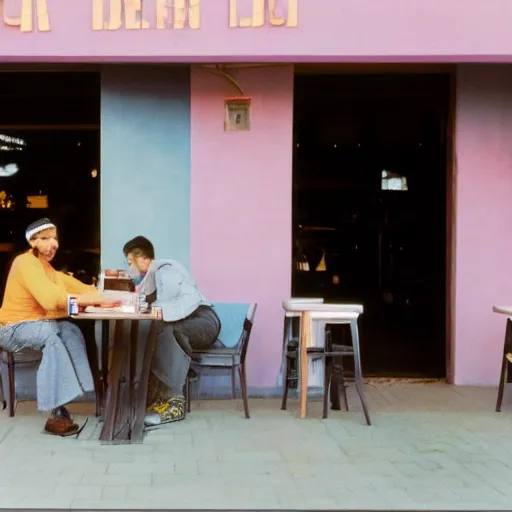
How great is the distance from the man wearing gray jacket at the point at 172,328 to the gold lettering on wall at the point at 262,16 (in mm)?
2119

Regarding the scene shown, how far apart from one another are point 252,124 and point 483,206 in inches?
97.0

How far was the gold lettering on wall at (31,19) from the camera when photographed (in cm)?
696

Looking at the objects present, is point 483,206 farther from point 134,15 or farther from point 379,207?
point 134,15

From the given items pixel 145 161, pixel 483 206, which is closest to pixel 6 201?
pixel 145 161

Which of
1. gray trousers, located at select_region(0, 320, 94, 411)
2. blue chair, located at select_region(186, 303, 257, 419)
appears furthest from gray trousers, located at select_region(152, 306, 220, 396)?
gray trousers, located at select_region(0, 320, 94, 411)

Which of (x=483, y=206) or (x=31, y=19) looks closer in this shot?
(x=31, y=19)

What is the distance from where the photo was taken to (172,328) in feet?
21.8

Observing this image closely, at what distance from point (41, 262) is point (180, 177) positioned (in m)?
1.83

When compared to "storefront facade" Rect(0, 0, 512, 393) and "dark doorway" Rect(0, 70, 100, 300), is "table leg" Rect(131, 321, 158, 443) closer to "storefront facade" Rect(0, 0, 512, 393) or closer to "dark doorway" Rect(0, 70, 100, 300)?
"storefront facade" Rect(0, 0, 512, 393)

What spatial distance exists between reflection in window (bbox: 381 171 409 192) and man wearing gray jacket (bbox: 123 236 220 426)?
120 inches

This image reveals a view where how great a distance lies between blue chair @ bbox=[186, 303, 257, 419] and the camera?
6.68 meters

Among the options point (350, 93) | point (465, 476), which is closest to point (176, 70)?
point (350, 93)

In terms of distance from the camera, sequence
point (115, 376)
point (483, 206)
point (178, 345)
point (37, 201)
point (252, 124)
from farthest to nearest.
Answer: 1. point (37, 201)
2. point (483, 206)
3. point (252, 124)
4. point (178, 345)
5. point (115, 376)

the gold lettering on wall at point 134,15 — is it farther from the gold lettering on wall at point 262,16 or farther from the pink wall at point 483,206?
the pink wall at point 483,206
